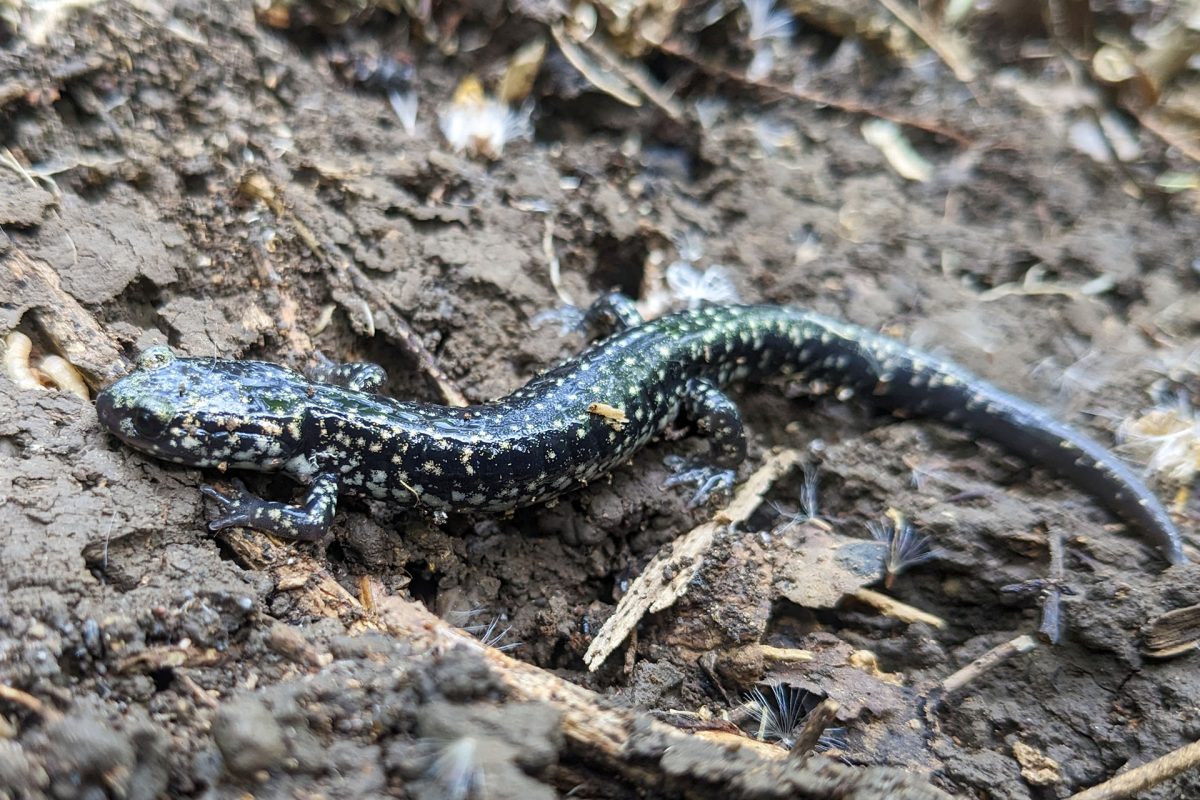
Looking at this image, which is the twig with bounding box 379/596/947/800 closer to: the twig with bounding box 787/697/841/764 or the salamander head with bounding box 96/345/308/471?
the twig with bounding box 787/697/841/764

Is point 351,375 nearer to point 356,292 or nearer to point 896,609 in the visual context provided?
point 356,292

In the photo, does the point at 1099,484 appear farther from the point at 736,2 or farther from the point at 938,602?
the point at 736,2

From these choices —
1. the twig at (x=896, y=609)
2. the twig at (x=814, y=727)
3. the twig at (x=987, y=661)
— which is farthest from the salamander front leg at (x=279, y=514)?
the twig at (x=987, y=661)

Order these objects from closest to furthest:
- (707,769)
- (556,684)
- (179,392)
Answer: (707,769) → (556,684) → (179,392)

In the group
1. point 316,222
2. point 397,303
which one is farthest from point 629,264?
point 316,222

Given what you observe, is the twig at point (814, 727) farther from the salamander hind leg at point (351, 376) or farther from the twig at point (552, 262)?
the twig at point (552, 262)

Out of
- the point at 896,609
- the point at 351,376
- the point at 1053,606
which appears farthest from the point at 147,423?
the point at 1053,606
